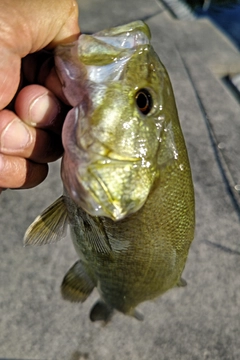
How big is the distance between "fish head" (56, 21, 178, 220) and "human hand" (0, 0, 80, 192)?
7.4 inches

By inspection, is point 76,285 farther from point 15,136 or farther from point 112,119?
point 112,119

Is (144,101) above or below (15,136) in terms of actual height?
above

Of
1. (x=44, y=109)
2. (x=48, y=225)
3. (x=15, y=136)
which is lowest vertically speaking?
(x=48, y=225)

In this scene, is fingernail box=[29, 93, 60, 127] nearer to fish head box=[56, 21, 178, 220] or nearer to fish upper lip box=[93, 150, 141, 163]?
fish head box=[56, 21, 178, 220]

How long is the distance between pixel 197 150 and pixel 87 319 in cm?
167

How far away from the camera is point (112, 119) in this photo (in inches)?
45.8

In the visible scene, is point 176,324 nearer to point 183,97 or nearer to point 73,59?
point 73,59

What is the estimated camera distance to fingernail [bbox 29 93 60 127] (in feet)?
4.65

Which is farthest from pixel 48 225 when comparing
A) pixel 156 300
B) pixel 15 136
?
pixel 156 300

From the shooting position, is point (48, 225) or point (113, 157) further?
point (48, 225)

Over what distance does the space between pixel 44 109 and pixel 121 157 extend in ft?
1.32

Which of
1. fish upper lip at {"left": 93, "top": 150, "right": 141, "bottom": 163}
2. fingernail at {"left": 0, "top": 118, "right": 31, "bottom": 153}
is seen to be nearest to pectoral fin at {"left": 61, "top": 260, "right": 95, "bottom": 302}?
fingernail at {"left": 0, "top": 118, "right": 31, "bottom": 153}

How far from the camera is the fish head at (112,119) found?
116 cm

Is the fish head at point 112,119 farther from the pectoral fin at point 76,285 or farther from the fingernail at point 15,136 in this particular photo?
the pectoral fin at point 76,285
